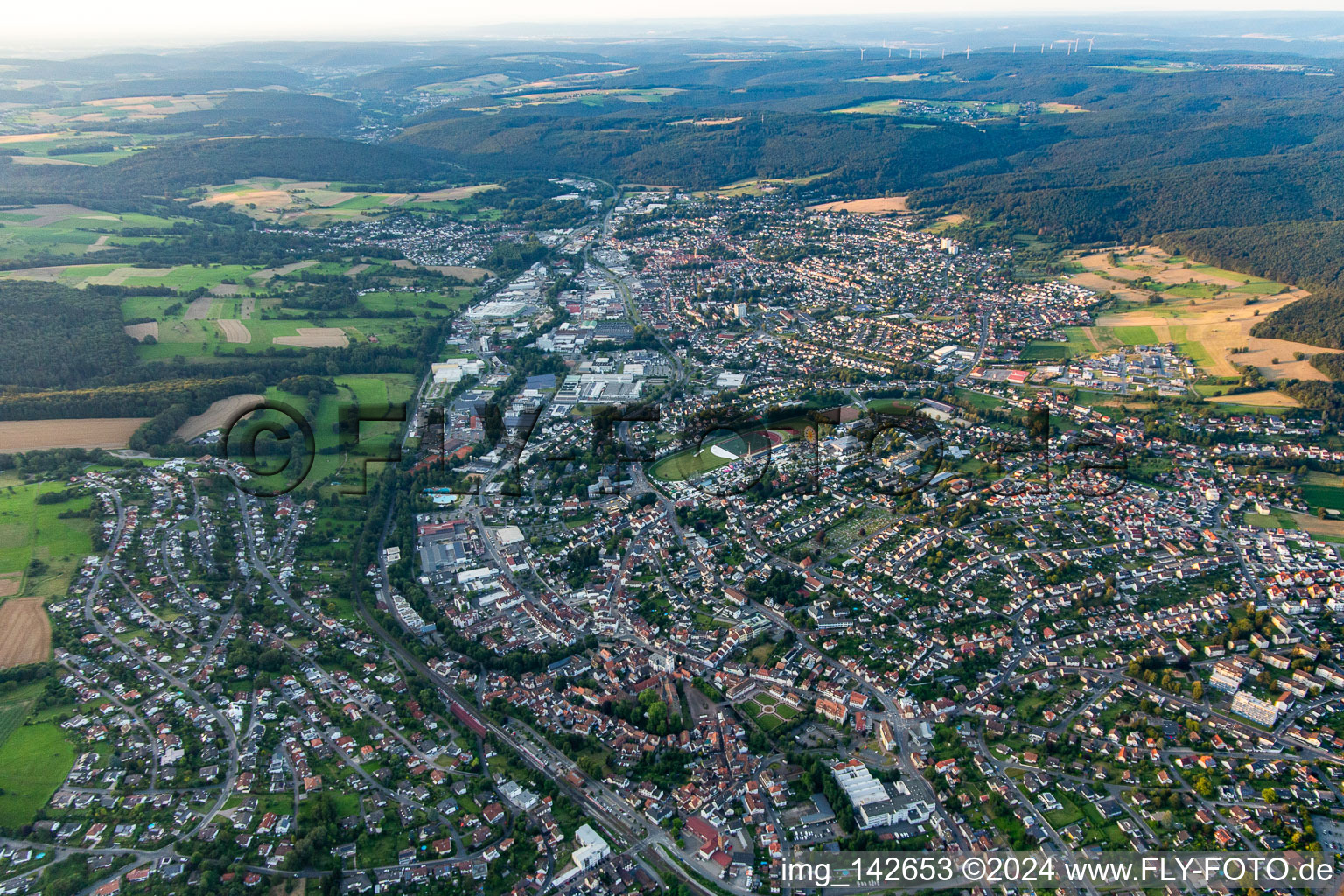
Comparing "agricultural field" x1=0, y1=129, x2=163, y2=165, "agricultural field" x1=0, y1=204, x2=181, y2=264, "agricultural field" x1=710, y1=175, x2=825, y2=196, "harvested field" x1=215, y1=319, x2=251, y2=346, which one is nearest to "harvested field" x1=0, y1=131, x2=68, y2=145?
"agricultural field" x1=0, y1=129, x2=163, y2=165

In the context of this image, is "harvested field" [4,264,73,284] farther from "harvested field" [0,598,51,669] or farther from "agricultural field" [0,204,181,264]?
"harvested field" [0,598,51,669]

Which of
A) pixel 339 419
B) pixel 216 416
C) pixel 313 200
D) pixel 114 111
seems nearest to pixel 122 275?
pixel 216 416

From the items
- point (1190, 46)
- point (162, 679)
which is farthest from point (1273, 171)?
point (1190, 46)

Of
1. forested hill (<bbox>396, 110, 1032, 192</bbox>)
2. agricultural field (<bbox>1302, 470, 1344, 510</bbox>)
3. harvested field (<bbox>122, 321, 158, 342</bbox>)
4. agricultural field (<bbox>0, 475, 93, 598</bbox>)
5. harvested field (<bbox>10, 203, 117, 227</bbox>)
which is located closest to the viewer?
agricultural field (<bbox>0, 475, 93, 598</bbox>)

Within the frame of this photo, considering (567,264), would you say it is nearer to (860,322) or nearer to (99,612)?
(860,322)

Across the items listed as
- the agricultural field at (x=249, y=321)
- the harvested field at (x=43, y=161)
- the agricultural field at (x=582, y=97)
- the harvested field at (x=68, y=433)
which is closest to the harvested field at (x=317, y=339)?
the agricultural field at (x=249, y=321)

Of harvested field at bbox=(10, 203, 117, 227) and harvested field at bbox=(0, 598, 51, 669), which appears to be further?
harvested field at bbox=(10, 203, 117, 227)
